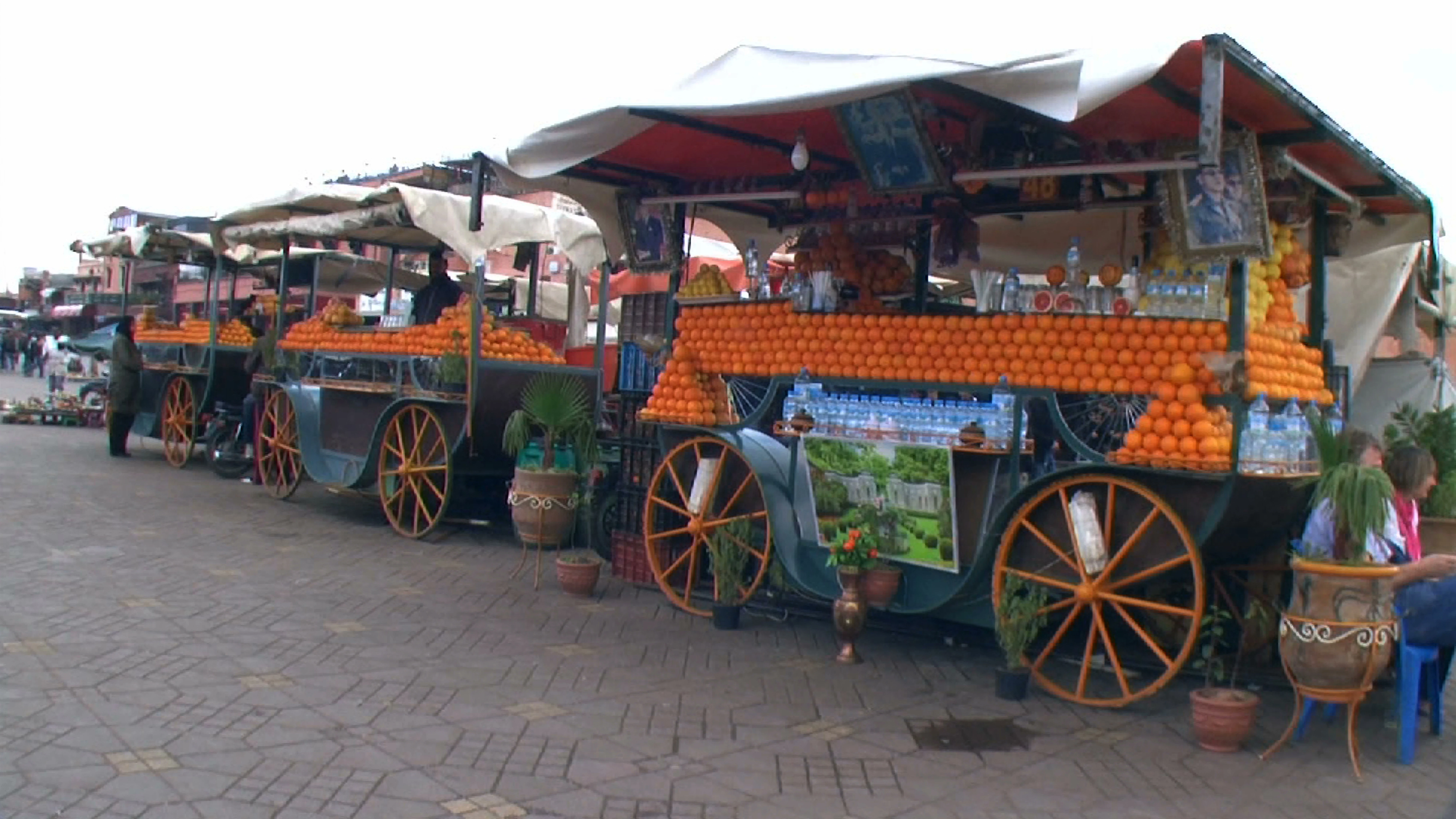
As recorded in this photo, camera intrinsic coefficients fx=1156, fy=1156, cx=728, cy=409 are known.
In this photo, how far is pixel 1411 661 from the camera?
4941mm

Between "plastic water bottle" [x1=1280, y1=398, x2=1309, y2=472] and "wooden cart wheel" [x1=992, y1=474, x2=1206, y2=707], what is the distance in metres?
0.58

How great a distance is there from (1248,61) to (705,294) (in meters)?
3.47

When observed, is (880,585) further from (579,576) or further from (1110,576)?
(579,576)

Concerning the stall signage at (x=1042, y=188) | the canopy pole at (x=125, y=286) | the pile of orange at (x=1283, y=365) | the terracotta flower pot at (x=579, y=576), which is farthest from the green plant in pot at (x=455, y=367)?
the canopy pole at (x=125, y=286)

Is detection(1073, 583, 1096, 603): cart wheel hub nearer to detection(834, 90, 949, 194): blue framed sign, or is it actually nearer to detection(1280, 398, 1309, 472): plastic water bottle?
detection(1280, 398, 1309, 472): plastic water bottle

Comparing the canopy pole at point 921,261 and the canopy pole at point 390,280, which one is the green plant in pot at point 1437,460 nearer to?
the canopy pole at point 921,261

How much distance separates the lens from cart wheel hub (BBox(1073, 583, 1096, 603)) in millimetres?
5391

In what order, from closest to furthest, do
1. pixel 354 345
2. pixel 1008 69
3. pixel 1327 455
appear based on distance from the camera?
pixel 1008 69 → pixel 1327 455 → pixel 354 345

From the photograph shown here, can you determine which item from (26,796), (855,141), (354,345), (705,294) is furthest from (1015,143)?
(354,345)

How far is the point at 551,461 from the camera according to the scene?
794 centimetres

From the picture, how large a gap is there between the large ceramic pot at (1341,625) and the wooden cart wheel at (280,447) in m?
8.93

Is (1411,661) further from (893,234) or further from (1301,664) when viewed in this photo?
(893,234)

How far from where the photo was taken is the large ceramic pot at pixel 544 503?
7.68 meters

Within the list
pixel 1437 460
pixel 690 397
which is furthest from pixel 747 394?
pixel 1437 460
